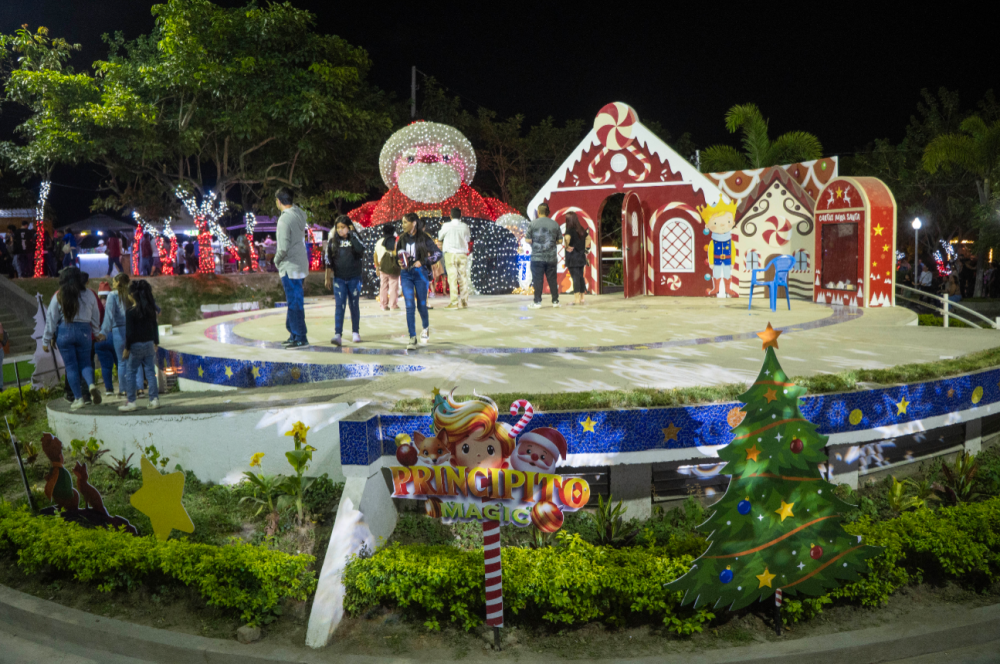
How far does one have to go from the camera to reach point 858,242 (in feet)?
42.2

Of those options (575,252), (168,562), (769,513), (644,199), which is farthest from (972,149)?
(168,562)

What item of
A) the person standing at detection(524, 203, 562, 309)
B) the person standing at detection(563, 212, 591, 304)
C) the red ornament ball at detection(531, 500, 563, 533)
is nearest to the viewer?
the red ornament ball at detection(531, 500, 563, 533)

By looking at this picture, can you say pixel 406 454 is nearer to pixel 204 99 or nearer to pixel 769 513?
pixel 769 513

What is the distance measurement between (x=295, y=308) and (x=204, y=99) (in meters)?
14.2

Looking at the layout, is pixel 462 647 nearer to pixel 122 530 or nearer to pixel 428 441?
pixel 428 441

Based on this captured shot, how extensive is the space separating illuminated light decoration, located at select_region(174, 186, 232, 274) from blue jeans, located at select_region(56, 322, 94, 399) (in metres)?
13.4

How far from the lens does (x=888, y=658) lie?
4.13m

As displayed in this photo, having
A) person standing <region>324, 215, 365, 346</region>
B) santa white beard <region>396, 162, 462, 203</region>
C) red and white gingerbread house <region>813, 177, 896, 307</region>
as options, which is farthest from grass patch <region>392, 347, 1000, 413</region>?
santa white beard <region>396, 162, 462, 203</region>

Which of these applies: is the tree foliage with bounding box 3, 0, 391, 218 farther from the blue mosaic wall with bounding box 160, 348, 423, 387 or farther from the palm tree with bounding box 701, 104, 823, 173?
the blue mosaic wall with bounding box 160, 348, 423, 387

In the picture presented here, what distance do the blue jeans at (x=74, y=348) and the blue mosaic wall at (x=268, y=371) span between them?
977 millimetres

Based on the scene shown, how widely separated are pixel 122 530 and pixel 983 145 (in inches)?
891

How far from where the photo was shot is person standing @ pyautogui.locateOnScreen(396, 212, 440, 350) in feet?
26.6

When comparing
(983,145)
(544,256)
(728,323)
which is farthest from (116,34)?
(983,145)

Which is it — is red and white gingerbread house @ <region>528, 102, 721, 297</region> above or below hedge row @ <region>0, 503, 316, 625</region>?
above
